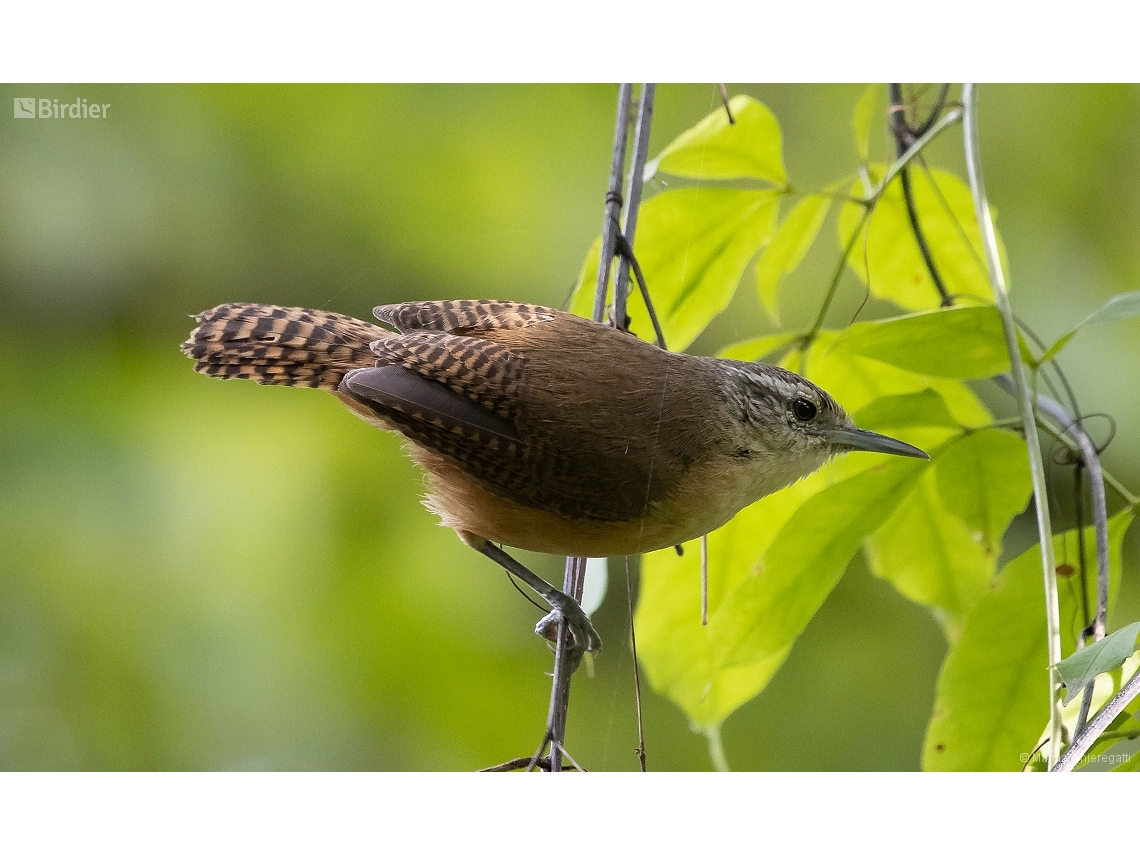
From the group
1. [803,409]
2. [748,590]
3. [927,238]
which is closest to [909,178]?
[927,238]

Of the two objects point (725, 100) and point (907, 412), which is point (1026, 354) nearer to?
point (907, 412)

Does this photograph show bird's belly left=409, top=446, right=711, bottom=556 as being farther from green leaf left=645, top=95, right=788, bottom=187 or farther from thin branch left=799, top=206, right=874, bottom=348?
green leaf left=645, top=95, right=788, bottom=187

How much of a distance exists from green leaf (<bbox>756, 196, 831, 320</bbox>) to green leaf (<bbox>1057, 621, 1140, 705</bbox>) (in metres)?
0.65

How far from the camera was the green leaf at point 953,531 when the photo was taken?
149 centimetres

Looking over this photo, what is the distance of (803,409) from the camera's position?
→ 1.40 m

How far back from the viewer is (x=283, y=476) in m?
1.34

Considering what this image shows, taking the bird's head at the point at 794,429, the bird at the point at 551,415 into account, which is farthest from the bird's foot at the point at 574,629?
the bird's head at the point at 794,429

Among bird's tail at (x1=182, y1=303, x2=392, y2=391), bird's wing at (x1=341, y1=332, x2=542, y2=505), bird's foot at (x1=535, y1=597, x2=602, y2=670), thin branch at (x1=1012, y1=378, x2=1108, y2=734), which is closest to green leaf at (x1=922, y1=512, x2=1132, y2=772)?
thin branch at (x1=1012, y1=378, x2=1108, y2=734)

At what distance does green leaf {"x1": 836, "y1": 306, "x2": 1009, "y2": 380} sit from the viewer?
4.53 ft

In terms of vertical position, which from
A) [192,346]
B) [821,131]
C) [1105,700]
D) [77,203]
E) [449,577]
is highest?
[821,131]

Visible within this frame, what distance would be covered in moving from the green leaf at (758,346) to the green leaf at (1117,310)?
410mm
